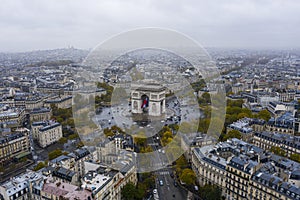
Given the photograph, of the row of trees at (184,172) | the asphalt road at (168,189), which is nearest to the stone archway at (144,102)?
the row of trees at (184,172)

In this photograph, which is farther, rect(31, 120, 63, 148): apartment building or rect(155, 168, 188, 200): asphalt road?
rect(31, 120, 63, 148): apartment building

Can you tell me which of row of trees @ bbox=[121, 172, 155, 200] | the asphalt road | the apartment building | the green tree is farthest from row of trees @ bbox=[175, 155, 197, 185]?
the apartment building

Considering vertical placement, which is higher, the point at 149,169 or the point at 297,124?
the point at 297,124

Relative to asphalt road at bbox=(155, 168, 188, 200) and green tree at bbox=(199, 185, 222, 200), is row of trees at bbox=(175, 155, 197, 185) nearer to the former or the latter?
asphalt road at bbox=(155, 168, 188, 200)

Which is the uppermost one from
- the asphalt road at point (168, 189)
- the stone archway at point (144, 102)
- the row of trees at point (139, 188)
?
the stone archway at point (144, 102)

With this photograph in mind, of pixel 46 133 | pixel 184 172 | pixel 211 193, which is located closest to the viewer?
pixel 211 193

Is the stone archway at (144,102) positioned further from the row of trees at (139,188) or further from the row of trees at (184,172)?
the row of trees at (139,188)

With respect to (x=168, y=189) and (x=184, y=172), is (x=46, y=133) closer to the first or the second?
(x=168, y=189)

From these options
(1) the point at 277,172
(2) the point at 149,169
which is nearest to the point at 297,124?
(1) the point at 277,172

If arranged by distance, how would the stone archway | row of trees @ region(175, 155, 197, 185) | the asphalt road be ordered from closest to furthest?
the asphalt road, row of trees @ region(175, 155, 197, 185), the stone archway

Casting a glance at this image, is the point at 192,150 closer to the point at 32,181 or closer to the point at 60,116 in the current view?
the point at 32,181

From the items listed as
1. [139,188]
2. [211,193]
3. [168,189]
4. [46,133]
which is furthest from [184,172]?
[46,133]
